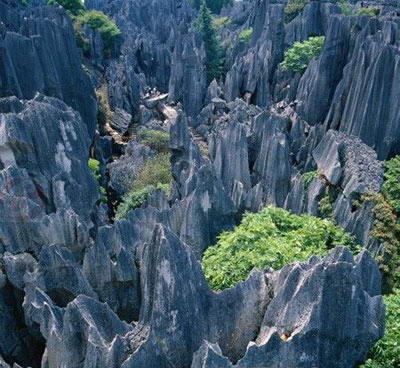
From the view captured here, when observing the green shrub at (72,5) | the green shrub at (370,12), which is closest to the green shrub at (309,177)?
the green shrub at (370,12)

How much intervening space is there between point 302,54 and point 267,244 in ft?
87.3

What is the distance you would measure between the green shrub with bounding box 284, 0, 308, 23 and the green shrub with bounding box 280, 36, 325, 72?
38.6 ft

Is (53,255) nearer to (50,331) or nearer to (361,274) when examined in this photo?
(50,331)

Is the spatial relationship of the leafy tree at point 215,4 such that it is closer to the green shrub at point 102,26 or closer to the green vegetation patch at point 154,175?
the green shrub at point 102,26

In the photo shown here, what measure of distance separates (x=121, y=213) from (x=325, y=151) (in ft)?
35.9

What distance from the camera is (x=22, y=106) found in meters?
22.8

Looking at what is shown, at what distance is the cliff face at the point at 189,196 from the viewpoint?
35.3ft

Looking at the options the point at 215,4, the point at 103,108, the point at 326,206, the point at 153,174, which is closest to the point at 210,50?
the point at 103,108

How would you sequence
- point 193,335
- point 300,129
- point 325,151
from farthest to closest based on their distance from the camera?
point 300,129 → point 325,151 → point 193,335

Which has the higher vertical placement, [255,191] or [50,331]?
[50,331]

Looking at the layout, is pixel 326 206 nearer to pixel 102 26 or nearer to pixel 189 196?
pixel 189 196

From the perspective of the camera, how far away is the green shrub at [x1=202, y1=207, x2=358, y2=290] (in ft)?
49.5

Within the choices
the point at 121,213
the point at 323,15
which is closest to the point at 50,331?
the point at 121,213

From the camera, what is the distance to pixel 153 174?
93.7 ft
